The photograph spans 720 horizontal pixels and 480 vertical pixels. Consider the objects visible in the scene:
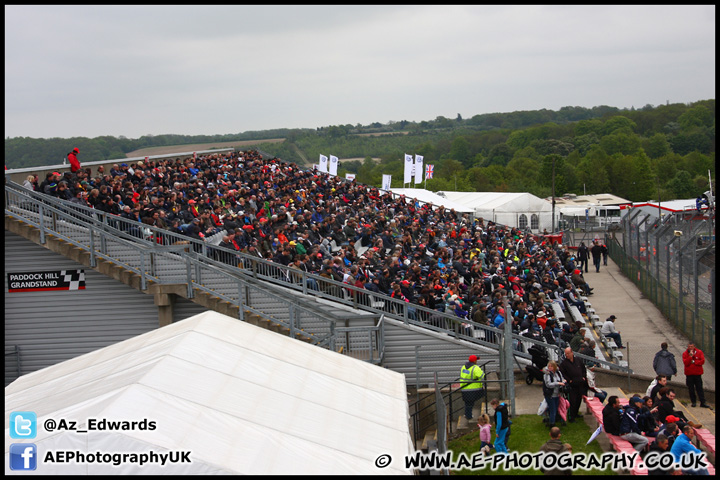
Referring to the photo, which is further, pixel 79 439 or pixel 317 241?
pixel 317 241

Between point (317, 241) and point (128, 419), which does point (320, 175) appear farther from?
point (128, 419)

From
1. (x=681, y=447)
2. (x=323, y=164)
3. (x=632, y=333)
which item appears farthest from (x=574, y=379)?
(x=323, y=164)

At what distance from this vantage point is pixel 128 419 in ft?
26.8

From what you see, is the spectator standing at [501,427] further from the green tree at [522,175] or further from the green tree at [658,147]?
the green tree at [658,147]

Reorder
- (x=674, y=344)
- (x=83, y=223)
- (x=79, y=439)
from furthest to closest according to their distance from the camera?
1. (x=674, y=344)
2. (x=83, y=223)
3. (x=79, y=439)

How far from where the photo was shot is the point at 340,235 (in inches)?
915

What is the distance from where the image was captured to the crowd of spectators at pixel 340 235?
18.0m

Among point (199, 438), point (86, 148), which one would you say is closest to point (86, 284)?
point (199, 438)

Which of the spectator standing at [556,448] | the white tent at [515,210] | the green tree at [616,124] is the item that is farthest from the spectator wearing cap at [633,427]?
the green tree at [616,124]

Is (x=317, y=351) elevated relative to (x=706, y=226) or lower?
lower

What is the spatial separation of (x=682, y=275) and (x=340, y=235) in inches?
408

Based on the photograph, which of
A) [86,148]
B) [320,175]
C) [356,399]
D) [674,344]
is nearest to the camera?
[356,399]

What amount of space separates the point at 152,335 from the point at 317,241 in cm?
985

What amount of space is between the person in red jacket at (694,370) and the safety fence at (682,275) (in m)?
3.72
